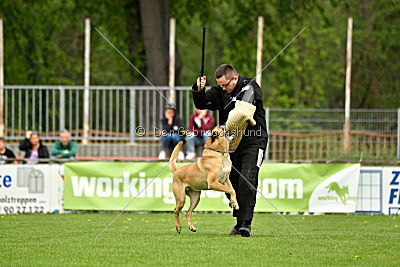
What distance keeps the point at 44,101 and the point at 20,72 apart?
14759mm

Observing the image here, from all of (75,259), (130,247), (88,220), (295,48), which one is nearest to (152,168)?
(88,220)

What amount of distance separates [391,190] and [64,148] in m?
6.92

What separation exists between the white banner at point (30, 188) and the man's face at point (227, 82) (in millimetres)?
6439

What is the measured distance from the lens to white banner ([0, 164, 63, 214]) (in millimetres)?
14570

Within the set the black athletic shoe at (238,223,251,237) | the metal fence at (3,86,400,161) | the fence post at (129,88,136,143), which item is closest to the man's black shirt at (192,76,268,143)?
the black athletic shoe at (238,223,251,237)

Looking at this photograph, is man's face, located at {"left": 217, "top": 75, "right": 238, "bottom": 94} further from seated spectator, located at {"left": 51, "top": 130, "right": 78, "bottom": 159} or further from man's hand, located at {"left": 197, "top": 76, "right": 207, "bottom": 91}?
seated spectator, located at {"left": 51, "top": 130, "right": 78, "bottom": 159}

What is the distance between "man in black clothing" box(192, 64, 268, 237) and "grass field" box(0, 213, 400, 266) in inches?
Answer: 17.1

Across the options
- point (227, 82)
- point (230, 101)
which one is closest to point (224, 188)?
point (230, 101)

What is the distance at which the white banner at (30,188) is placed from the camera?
574 inches

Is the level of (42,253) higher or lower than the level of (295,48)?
lower

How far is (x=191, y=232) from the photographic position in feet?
33.5

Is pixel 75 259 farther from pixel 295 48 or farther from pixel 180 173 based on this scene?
pixel 295 48

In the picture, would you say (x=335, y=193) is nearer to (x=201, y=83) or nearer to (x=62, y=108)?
(x=201, y=83)

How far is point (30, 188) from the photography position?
14.8 metres
